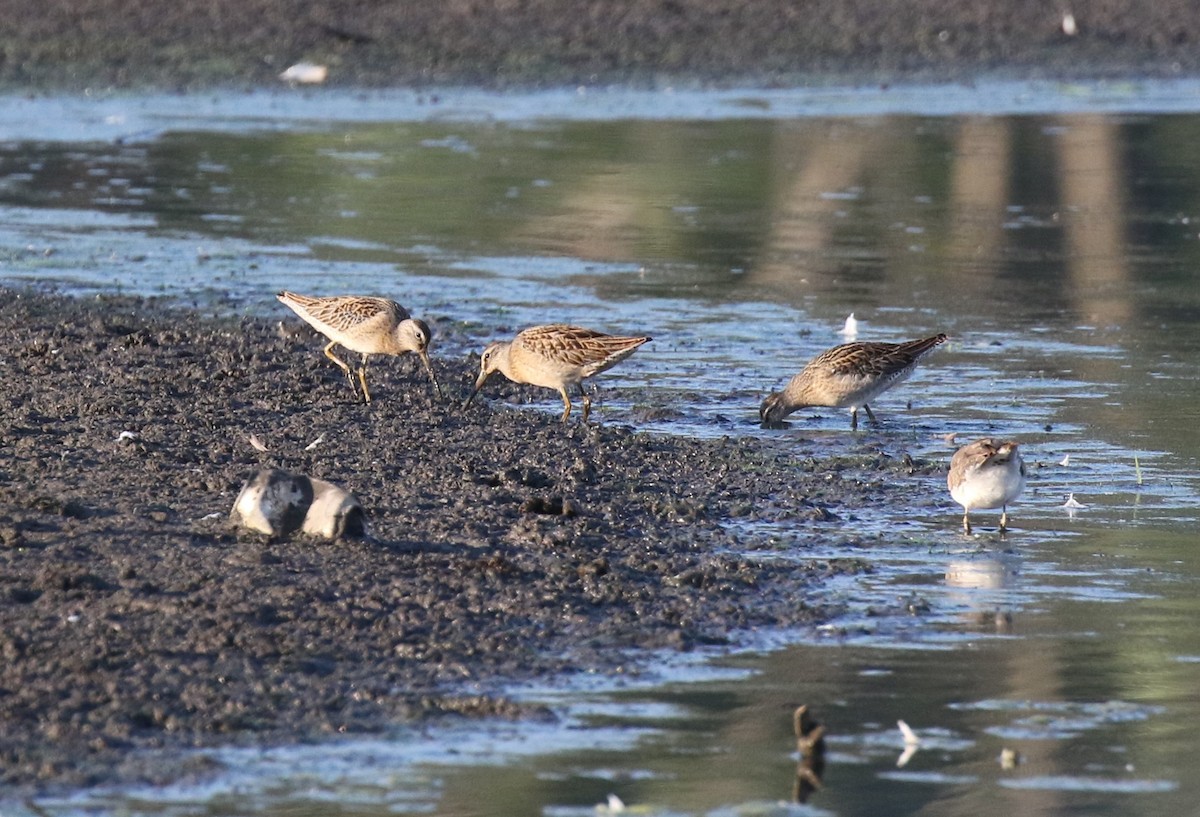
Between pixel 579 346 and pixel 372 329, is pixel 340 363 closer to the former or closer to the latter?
pixel 372 329

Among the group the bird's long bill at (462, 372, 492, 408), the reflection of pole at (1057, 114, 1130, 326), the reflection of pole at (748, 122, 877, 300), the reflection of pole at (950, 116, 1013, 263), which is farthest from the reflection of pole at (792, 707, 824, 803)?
the reflection of pole at (950, 116, 1013, 263)

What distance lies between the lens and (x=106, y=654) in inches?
284

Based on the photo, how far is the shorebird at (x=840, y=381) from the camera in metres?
11.7

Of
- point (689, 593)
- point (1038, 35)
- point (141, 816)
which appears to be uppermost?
point (1038, 35)

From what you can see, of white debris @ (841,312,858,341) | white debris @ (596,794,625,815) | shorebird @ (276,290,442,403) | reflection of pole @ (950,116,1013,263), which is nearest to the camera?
white debris @ (596,794,625,815)

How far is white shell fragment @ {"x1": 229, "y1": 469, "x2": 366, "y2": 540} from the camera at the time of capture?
28.2 ft

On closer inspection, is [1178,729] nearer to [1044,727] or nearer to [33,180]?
[1044,727]

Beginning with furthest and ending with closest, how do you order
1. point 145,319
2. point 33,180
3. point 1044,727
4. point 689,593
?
point 33,180
point 145,319
point 689,593
point 1044,727

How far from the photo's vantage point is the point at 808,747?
263 inches

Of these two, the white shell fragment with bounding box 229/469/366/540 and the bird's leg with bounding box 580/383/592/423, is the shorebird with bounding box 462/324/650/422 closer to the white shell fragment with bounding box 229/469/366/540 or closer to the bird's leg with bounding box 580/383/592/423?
the bird's leg with bounding box 580/383/592/423

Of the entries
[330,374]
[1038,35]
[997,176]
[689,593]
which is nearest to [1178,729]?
[689,593]

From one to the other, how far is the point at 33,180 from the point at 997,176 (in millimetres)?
9905

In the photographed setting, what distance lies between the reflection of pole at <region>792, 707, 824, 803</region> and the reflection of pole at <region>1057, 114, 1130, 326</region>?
8620 mm

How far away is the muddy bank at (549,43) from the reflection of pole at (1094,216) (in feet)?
11.1
